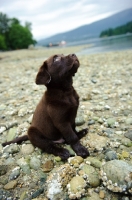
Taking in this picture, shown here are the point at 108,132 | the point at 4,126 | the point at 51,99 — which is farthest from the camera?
the point at 4,126

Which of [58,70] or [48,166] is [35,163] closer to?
[48,166]

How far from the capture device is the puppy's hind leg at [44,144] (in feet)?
10.5

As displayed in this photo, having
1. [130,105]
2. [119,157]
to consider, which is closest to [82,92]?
[130,105]

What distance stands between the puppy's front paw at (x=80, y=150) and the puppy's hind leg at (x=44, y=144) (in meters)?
0.14

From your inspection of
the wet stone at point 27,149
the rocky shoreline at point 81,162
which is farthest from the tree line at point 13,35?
the wet stone at point 27,149

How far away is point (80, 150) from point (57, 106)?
2.59 feet

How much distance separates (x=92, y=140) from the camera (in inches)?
136

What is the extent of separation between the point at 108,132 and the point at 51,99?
1.31 m

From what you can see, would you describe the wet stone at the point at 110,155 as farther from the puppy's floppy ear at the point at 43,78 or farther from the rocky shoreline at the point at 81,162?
the puppy's floppy ear at the point at 43,78

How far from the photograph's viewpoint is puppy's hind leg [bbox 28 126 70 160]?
3.20 metres

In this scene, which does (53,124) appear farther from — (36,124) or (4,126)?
(4,126)

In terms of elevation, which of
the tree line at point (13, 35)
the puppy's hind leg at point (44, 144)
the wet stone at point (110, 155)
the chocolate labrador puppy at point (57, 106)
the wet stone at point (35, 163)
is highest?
the tree line at point (13, 35)

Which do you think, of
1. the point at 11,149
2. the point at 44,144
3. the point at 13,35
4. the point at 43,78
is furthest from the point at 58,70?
the point at 13,35

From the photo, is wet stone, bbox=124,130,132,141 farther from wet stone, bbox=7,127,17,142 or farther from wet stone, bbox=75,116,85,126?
wet stone, bbox=7,127,17,142
